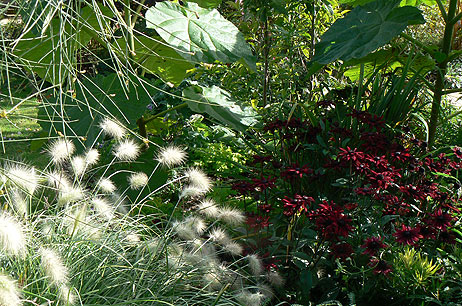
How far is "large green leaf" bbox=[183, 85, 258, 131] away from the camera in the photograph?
104 inches

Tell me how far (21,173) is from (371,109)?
1.83m

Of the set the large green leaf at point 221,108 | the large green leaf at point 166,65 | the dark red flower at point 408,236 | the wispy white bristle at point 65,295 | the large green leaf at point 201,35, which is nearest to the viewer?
the wispy white bristle at point 65,295

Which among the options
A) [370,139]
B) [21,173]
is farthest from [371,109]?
[21,173]

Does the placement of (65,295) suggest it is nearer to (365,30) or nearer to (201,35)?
(201,35)

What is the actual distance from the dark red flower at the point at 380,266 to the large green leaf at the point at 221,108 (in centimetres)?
103

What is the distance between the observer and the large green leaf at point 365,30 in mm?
2463

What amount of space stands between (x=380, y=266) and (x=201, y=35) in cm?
139

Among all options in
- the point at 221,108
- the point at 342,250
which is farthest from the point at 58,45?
the point at 221,108

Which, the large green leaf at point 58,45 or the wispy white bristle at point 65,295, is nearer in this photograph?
the large green leaf at point 58,45

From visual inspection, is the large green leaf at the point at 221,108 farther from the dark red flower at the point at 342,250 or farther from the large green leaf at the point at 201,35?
the dark red flower at the point at 342,250

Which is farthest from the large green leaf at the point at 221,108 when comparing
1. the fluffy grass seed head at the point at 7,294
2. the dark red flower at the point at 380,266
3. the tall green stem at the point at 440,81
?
the fluffy grass seed head at the point at 7,294

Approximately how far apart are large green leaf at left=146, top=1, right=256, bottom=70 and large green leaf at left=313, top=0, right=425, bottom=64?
402 millimetres

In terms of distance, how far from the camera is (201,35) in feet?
8.41

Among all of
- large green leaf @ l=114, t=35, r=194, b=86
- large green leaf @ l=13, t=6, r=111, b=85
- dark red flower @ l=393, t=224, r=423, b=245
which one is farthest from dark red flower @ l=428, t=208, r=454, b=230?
large green leaf @ l=114, t=35, r=194, b=86
